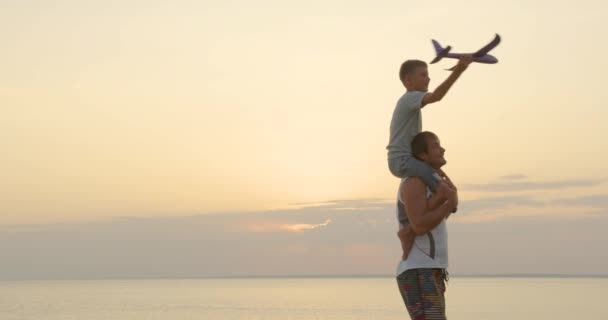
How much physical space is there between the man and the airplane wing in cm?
76

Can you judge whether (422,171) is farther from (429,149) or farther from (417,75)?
(417,75)

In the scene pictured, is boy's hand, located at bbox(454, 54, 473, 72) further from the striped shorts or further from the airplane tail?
the striped shorts

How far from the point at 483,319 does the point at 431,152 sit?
282ft

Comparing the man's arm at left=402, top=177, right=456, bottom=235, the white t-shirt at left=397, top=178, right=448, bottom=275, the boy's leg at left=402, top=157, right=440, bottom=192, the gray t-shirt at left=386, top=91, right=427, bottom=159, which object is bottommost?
the white t-shirt at left=397, top=178, right=448, bottom=275

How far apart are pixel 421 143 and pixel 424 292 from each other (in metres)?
1.07

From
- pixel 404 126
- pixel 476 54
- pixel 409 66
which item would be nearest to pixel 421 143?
pixel 404 126

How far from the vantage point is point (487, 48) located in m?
6.26

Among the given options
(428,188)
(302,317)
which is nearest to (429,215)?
(428,188)

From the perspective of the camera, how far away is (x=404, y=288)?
22.6 ft

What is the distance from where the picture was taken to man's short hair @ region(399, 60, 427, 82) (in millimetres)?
6973

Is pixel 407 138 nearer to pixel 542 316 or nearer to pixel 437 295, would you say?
pixel 437 295

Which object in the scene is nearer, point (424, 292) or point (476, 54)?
point (476, 54)

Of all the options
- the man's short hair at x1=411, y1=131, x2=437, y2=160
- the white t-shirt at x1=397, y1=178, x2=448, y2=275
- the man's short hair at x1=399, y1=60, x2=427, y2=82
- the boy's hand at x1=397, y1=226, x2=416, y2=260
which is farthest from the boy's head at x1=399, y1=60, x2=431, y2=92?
the boy's hand at x1=397, y1=226, x2=416, y2=260

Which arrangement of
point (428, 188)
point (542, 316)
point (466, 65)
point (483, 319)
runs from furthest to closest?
point (542, 316), point (483, 319), point (428, 188), point (466, 65)
